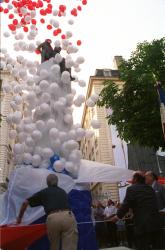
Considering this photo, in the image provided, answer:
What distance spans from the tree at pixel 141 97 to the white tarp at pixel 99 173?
4.74m

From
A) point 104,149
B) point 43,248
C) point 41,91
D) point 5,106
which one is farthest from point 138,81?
point 5,106

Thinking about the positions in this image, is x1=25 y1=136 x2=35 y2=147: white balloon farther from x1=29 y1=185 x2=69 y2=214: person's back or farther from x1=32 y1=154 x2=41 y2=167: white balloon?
x1=29 y1=185 x2=69 y2=214: person's back

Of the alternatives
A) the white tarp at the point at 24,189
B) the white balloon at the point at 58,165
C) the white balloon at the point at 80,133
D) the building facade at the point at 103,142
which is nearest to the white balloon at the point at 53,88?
the white balloon at the point at 80,133

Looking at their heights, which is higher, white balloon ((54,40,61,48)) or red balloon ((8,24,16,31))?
red balloon ((8,24,16,31))

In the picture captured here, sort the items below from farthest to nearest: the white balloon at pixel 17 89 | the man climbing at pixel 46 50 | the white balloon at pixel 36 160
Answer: the man climbing at pixel 46 50
the white balloon at pixel 17 89
the white balloon at pixel 36 160

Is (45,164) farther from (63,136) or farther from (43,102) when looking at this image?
(43,102)

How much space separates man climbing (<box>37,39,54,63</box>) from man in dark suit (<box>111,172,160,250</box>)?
14.8 ft

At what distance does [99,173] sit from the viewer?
7.19m

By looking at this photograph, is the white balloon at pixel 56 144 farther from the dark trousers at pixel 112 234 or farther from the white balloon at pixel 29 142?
the dark trousers at pixel 112 234

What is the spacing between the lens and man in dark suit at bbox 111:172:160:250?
169 inches

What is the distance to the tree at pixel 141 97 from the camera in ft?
38.8

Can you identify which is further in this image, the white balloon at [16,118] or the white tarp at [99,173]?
the white tarp at [99,173]

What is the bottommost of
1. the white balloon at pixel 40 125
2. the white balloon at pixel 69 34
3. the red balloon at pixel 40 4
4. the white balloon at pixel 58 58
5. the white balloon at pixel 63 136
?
the white balloon at pixel 63 136

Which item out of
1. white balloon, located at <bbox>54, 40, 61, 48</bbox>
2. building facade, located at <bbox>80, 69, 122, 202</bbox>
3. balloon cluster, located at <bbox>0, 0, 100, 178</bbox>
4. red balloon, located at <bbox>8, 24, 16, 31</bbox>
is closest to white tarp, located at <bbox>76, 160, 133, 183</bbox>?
balloon cluster, located at <bbox>0, 0, 100, 178</bbox>
